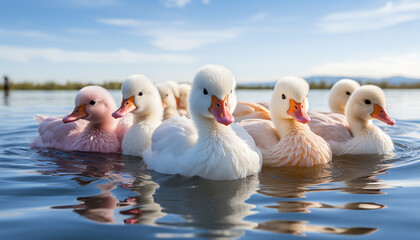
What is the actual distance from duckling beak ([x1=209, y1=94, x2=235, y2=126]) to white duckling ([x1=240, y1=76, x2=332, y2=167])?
142 cm

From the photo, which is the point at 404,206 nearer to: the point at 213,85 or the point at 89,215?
the point at 213,85

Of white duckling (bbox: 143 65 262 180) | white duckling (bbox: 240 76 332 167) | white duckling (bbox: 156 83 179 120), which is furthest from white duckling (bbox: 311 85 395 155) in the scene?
white duckling (bbox: 156 83 179 120)

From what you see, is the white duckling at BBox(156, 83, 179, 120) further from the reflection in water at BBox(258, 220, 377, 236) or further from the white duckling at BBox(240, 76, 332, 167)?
the reflection in water at BBox(258, 220, 377, 236)

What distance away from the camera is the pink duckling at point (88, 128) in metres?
6.46

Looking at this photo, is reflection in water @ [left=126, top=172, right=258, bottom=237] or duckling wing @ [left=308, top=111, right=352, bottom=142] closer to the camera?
reflection in water @ [left=126, top=172, right=258, bottom=237]

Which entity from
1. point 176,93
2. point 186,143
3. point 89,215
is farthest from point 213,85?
point 176,93

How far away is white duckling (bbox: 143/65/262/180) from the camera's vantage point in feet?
13.3

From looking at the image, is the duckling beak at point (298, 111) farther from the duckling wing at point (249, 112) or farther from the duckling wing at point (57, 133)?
the duckling wing at point (57, 133)

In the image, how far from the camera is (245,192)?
12.6 ft

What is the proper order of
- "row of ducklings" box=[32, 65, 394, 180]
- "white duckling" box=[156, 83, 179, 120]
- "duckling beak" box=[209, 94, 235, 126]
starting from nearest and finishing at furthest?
"duckling beak" box=[209, 94, 235, 126]
"row of ducklings" box=[32, 65, 394, 180]
"white duckling" box=[156, 83, 179, 120]

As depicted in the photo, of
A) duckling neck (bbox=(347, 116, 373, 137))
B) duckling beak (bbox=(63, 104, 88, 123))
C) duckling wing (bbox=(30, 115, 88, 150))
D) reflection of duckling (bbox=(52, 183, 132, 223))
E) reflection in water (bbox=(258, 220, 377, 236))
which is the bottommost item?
reflection of duckling (bbox=(52, 183, 132, 223))

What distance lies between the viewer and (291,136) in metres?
5.42

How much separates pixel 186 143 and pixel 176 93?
5.80 meters

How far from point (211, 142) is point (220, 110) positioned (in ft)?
1.41
